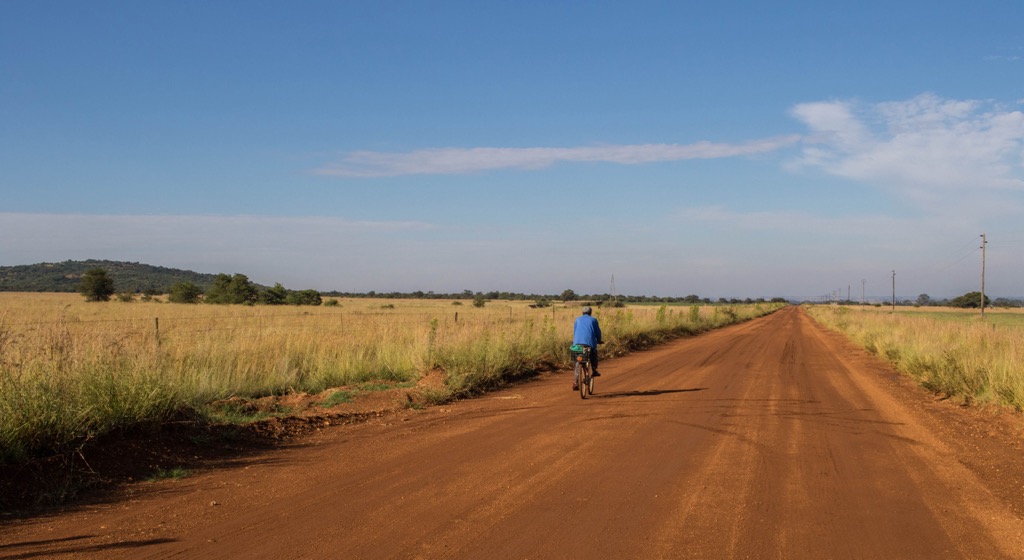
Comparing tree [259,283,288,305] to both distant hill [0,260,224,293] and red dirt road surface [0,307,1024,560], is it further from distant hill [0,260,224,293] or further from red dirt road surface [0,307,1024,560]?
red dirt road surface [0,307,1024,560]

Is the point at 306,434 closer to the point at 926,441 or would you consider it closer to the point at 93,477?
the point at 93,477

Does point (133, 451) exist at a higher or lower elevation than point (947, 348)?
lower

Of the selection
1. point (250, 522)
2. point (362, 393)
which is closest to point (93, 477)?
point (250, 522)

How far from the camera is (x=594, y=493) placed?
6.70m

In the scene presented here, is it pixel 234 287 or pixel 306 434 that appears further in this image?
pixel 234 287

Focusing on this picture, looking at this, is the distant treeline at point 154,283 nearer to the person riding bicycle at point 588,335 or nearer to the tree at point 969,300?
the person riding bicycle at point 588,335

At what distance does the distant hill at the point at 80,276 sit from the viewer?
116 m

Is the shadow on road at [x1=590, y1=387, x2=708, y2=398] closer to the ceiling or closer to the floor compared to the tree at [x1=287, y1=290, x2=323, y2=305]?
closer to the floor

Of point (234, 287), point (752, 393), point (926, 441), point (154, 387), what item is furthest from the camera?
point (234, 287)

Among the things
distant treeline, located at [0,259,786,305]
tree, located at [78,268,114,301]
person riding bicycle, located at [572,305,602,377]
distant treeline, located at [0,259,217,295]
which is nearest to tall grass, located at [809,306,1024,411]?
person riding bicycle, located at [572,305,602,377]

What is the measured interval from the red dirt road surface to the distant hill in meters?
115

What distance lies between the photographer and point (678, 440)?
30.8 ft

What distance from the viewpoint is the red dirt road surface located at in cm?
525

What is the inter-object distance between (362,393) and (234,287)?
61.2m
